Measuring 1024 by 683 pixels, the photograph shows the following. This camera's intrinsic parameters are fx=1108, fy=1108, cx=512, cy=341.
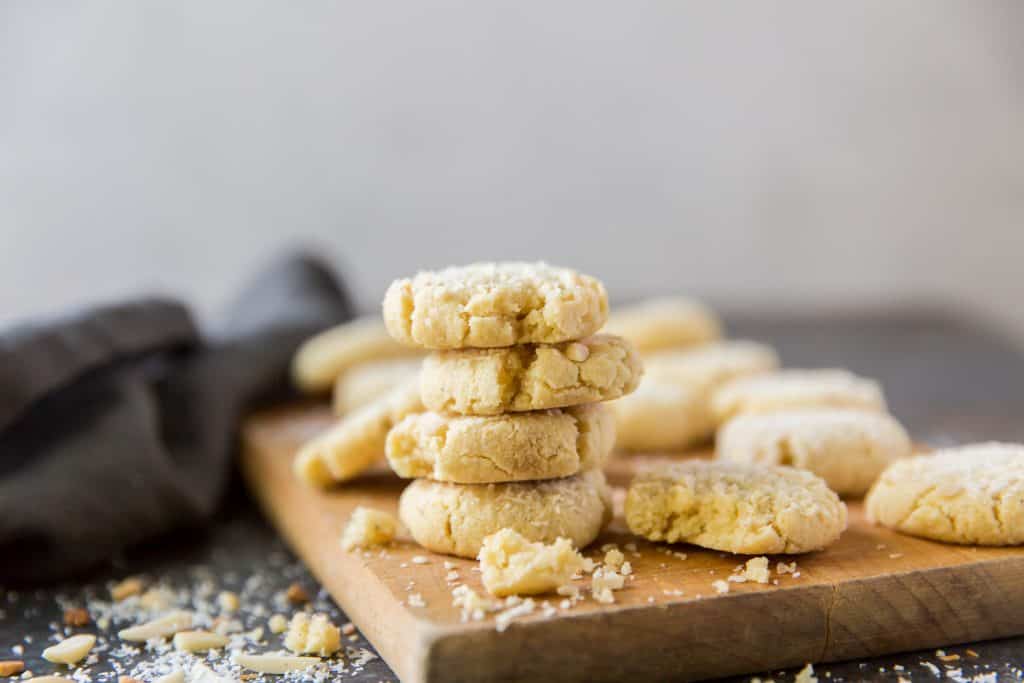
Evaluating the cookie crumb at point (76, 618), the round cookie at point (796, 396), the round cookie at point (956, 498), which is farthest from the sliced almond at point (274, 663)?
the round cookie at point (796, 396)

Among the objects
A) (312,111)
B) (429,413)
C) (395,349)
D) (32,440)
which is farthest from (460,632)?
(312,111)

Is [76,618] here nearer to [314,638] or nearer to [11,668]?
[11,668]

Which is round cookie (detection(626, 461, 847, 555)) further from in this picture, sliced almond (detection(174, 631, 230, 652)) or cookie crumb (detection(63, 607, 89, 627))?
cookie crumb (detection(63, 607, 89, 627))

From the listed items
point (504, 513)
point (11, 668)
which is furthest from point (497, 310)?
point (11, 668)

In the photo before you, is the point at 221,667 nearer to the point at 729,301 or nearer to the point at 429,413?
the point at 429,413

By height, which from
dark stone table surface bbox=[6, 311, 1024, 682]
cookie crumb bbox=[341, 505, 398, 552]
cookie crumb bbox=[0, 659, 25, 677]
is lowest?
dark stone table surface bbox=[6, 311, 1024, 682]

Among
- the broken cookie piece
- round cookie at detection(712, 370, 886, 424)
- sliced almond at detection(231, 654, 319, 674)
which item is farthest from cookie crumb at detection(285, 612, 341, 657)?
round cookie at detection(712, 370, 886, 424)
